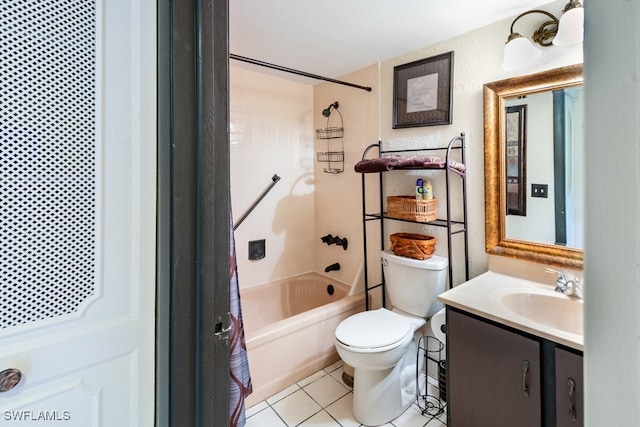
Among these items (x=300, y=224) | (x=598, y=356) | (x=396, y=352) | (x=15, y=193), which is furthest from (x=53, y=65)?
(x=300, y=224)

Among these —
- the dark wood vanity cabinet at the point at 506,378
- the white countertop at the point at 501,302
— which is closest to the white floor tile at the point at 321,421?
the dark wood vanity cabinet at the point at 506,378

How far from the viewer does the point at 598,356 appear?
34 cm

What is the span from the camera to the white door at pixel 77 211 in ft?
1.73

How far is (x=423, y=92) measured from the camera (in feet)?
6.61

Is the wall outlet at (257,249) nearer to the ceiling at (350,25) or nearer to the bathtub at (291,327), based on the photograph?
the bathtub at (291,327)

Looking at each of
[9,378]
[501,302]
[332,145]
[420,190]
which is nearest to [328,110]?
[332,145]

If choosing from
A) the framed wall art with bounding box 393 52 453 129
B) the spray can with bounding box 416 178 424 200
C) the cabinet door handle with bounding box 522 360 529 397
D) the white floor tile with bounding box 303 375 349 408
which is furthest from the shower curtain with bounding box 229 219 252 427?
the framed wall art with bounding box 393 52 453 129

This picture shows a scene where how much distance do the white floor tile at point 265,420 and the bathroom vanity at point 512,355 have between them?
35.5 inches

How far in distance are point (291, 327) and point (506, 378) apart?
118 cm

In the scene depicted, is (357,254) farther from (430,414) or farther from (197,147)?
(197,147)

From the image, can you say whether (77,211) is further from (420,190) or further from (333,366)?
(333,366)

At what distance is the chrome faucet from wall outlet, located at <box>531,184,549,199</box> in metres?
0.40

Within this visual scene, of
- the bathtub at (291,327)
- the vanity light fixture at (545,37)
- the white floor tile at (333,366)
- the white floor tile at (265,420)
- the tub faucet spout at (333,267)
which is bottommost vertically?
the white floor tile at (265,420)

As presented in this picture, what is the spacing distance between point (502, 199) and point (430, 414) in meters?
1.28
